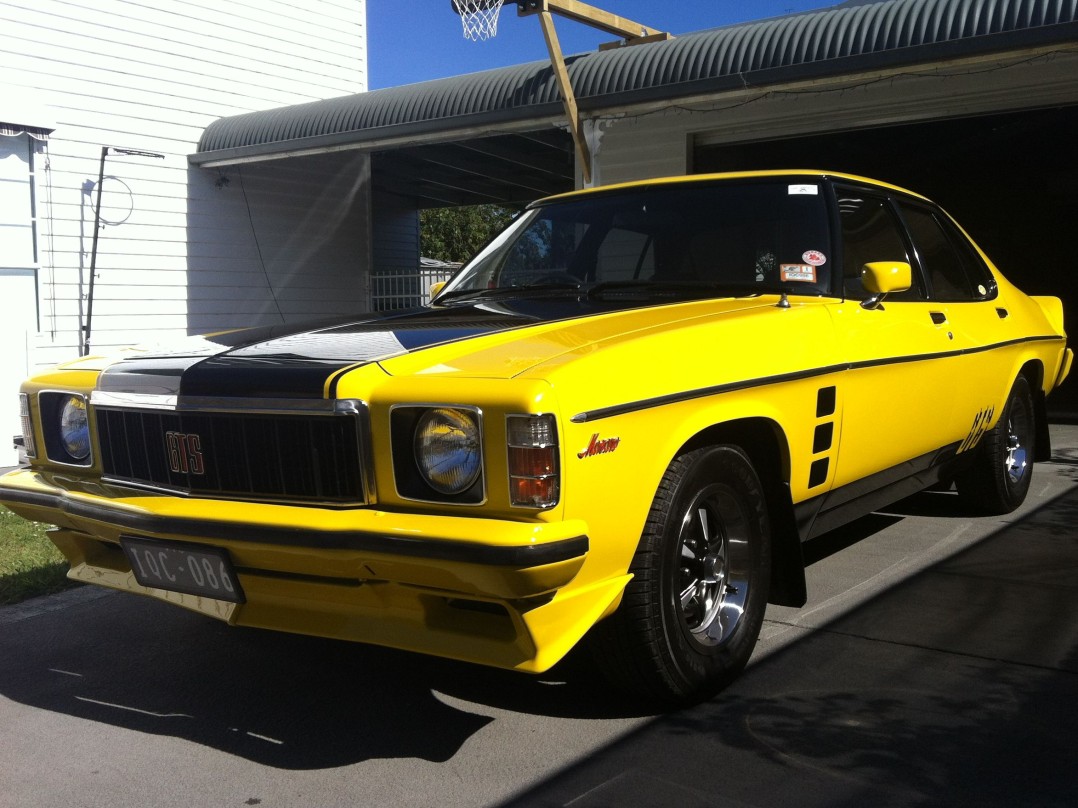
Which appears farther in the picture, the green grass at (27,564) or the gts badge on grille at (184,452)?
the green grass at (27,564)

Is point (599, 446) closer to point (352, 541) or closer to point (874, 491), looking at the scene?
point (352, 541)

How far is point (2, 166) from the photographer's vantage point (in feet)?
32.4

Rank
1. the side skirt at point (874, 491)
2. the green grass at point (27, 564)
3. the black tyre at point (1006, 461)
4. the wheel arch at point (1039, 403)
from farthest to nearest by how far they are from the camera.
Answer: the wheel arch at point (1039, 403), the black tyre at point (1006, 461), the green grass at point (27, 564), the side skirt at point (874, 491)

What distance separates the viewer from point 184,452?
116 inches

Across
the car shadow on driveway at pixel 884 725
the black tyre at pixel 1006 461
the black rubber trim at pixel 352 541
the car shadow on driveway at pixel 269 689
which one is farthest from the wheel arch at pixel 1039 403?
the black rubber trim at pixel 352 541

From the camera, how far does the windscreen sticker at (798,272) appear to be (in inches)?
149

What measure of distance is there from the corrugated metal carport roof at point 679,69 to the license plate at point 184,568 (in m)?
6.67

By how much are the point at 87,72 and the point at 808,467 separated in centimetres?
1029

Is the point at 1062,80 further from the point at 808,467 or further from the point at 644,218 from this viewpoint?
the point at 808,467

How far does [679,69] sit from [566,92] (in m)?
0.97

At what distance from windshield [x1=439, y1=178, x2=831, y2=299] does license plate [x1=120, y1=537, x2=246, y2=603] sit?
1.68 meters

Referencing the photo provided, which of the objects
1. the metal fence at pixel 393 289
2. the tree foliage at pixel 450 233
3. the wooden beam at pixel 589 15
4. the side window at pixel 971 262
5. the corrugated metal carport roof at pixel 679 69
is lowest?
the side window at pixel 971 262

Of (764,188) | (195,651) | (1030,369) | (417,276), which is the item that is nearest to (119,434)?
(195,651)

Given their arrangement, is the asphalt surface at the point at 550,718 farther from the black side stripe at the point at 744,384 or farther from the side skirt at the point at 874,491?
the black side stripe at the point at 744,384
